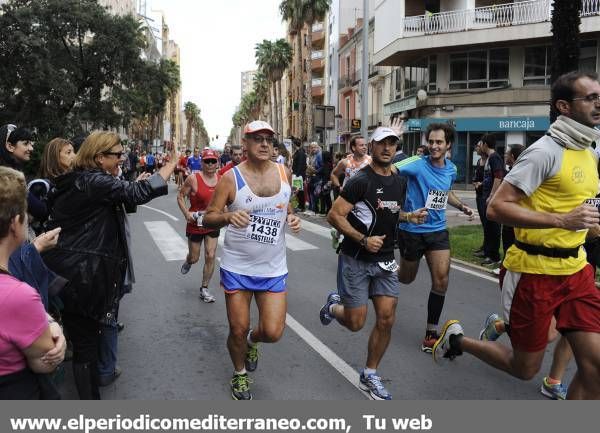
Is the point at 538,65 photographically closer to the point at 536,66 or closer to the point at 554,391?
the point at 536,66

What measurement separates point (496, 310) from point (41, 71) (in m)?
30.6

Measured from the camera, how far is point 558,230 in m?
3.38

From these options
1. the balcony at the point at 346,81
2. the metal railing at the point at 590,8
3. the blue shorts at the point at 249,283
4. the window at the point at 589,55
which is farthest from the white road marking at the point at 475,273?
the balcony at the point at 346,81

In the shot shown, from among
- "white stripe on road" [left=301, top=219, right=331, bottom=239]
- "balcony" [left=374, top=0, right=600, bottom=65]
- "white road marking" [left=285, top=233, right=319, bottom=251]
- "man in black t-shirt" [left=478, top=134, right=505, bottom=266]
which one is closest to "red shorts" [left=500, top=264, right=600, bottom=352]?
"man in black t-shirt" [left=478, top=134, right=505, bottom=266]

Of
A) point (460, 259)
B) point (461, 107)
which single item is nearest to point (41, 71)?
point (461, 107)

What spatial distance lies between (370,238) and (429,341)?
1.56 metres

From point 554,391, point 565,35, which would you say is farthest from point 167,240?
point 554,391

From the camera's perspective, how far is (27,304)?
2162mm

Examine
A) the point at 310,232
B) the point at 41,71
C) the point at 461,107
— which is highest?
the point at 41,71

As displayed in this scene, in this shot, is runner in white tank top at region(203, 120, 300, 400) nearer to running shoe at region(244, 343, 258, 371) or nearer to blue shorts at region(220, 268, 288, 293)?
blue shorts at region(220, 268, 288, 293)

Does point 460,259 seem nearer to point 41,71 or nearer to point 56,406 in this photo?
point 56,406

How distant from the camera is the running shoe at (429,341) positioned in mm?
5331

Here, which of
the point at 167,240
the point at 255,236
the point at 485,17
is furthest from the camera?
the point at 485,17

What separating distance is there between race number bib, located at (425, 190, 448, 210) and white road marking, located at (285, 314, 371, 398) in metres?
1.59
